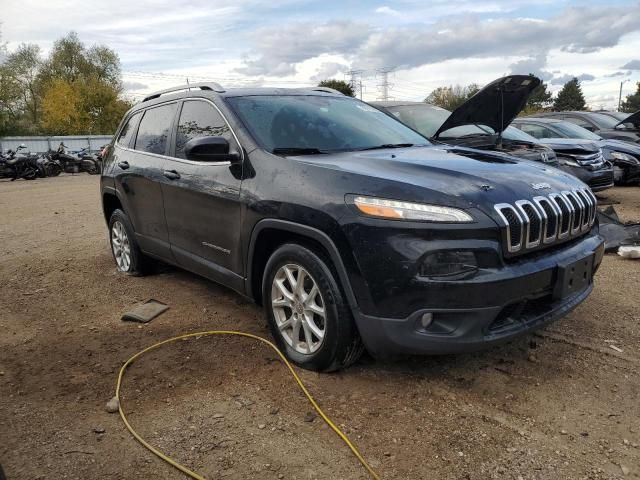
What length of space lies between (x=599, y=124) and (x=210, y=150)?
39.7 feet

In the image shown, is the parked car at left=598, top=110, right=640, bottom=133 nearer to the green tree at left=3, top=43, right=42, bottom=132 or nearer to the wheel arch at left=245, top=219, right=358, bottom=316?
the wheel arch at left=245, top=219, right=358, bottom=316

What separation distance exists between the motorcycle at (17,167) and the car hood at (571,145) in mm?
20304

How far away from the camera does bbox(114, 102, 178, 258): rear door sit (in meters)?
4.55

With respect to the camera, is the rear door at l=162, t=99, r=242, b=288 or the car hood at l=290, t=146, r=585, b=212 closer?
the car hood at l=290, t=146, r=585, b=212

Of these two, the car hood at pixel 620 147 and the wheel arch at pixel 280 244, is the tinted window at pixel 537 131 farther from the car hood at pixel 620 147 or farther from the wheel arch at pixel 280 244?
the wheel arch at pixel 280 244

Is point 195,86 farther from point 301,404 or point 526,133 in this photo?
point 526,133

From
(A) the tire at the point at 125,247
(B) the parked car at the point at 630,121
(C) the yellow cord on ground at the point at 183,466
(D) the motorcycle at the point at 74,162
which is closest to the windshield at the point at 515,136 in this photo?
(B) the parked car at the point at 630,121

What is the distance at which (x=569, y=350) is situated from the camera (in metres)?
3.48

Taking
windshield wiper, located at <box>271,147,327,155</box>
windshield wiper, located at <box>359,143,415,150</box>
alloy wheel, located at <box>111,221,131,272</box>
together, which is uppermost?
windshield wiper, located at <box>271,147,327,155</box>

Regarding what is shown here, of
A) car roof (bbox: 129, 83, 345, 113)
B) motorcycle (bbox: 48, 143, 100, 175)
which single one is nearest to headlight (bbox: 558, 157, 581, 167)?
car roof (bbox: 129, 83, 345, 113)

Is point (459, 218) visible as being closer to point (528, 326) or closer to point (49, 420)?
point (528, 326)

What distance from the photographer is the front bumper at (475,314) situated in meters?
2.66

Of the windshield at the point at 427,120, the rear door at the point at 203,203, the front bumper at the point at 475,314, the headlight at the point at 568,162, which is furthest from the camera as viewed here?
the headlight at the point at 568,162

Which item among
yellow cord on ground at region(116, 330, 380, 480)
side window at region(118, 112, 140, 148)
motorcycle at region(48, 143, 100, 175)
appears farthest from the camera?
motorcycle at region(48, 143, 100, 175)
